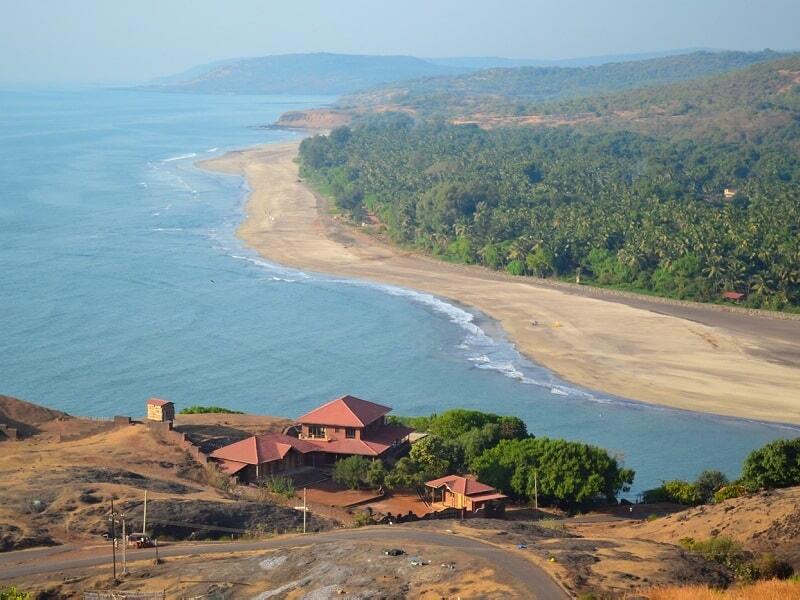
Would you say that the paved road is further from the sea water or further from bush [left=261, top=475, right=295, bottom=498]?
the sea water

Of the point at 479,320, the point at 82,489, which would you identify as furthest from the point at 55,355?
the point at 82,489

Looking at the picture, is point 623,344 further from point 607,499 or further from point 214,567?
point 214,567

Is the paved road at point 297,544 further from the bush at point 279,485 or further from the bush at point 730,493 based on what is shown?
the bush at point 730,493

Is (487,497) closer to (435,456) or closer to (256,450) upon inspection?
(435,456)

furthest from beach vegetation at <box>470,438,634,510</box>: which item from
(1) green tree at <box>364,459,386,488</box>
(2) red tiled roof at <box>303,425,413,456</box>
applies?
(2) red tiled roof at <box>303,425,413,456</box>

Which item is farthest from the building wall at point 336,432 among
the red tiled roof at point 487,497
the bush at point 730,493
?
the bush at point 730,493

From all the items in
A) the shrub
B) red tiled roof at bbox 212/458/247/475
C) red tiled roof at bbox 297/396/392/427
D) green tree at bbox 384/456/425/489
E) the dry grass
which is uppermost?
the dry grass
